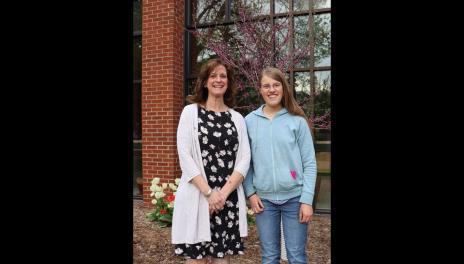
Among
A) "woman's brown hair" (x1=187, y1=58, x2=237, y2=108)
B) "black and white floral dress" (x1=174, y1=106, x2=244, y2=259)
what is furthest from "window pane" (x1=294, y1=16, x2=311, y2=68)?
"black and white floral dress" (x1=174, y1=106, x2=244, y2=259)

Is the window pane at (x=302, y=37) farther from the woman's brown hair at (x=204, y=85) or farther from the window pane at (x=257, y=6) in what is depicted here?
the woman's brown hair at (x=204, y=85)

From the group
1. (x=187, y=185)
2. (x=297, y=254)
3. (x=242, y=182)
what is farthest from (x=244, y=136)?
(x=297, y=254)

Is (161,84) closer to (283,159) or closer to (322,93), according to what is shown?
(322,93)

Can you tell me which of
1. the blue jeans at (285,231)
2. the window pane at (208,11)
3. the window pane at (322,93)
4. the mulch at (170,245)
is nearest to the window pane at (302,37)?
the window pane at (322,93)

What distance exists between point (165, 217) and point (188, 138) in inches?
117

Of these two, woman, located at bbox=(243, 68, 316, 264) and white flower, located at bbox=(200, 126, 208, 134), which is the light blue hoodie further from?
white flower, located at bbox=(200, 126, 208, 134)

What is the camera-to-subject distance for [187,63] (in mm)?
6809

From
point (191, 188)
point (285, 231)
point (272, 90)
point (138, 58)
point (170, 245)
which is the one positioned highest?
point (138, 58)

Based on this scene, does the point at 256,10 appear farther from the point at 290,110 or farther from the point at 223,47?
the point at 290,110

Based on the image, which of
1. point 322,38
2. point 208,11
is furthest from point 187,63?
point 322,38

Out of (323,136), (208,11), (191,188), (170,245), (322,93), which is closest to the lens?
(191,188)

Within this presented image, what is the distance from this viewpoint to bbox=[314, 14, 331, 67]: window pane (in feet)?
19.8

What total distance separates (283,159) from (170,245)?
2.67 m

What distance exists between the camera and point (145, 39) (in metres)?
6.64
